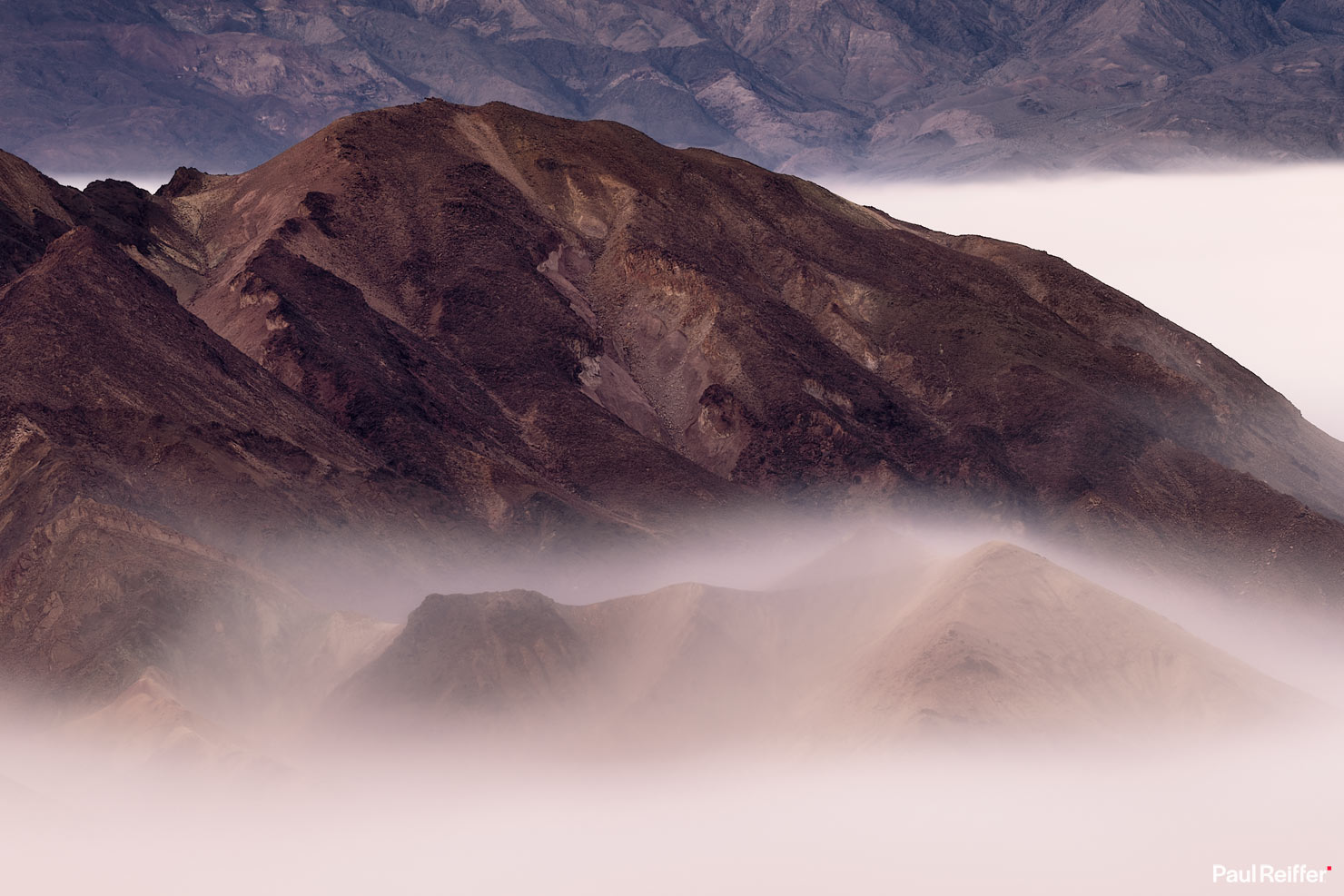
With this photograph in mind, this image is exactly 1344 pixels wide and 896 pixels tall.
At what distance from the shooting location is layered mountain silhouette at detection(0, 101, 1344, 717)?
78.6m

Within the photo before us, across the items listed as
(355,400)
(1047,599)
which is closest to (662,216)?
(355,400)

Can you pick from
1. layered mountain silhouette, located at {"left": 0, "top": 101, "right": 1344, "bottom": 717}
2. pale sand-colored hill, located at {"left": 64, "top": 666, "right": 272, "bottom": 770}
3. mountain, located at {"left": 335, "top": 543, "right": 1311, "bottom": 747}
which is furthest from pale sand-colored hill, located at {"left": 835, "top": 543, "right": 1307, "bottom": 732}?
layered mountain silhouette, located at {"left": 0, "top": 101, "right": 1344, "bottom": 717}

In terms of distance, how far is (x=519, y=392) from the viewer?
107250mm

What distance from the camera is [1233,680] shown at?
216 feet

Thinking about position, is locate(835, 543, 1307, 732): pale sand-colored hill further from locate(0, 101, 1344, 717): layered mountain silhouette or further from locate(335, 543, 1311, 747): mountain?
locate(0, 101, 1344, 717): layered mountain silhouette

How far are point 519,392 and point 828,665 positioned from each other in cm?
4074

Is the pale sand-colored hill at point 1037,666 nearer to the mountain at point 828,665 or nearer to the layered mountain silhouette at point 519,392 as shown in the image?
the mountain at point 828,665

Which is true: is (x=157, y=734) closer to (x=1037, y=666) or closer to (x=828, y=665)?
(x=828, y=665)

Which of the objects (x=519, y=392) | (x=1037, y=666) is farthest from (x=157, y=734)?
(x=519, y=392)

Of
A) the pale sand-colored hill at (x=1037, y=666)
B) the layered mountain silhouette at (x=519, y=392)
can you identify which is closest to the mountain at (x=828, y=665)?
the pale sand-colored hill at (x=1037, y=666)

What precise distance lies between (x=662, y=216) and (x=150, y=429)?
52262mm

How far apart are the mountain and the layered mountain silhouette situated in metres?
8.09

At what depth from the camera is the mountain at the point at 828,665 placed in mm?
63188

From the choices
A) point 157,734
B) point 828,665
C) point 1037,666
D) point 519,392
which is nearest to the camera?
point 157,734
